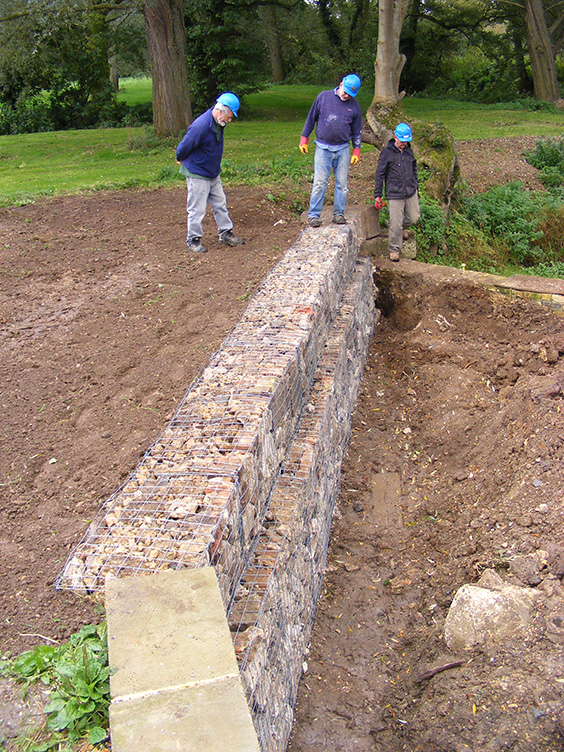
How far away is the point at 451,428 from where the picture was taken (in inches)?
249

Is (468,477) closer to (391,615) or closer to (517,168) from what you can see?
(391,615)

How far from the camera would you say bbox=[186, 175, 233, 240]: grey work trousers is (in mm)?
7297

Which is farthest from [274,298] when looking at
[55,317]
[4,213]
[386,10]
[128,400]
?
[386,10]

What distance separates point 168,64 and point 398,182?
8.02 metres

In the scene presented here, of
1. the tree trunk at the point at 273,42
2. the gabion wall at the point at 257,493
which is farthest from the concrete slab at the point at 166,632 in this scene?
the tree trunk at the point at 273,42

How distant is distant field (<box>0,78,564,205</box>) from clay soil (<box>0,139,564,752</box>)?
149 centimetres

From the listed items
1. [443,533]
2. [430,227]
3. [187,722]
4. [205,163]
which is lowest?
[443,533]

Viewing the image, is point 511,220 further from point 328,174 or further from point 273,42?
point 273,42

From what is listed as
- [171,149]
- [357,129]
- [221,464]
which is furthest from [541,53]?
[221,464]

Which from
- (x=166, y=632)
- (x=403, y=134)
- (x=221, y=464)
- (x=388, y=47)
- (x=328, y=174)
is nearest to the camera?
(x=166, y=632)

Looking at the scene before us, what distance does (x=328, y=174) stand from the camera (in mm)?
7926

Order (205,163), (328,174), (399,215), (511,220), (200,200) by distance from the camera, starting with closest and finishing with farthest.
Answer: (205,163), (200,200), (328,174), (399,215), (511,220)

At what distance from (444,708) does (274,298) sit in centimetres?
356

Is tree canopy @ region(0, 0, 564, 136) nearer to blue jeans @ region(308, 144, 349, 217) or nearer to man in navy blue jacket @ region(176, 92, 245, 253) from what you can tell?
blue jeans @ region(308, 144, 349, 217)
